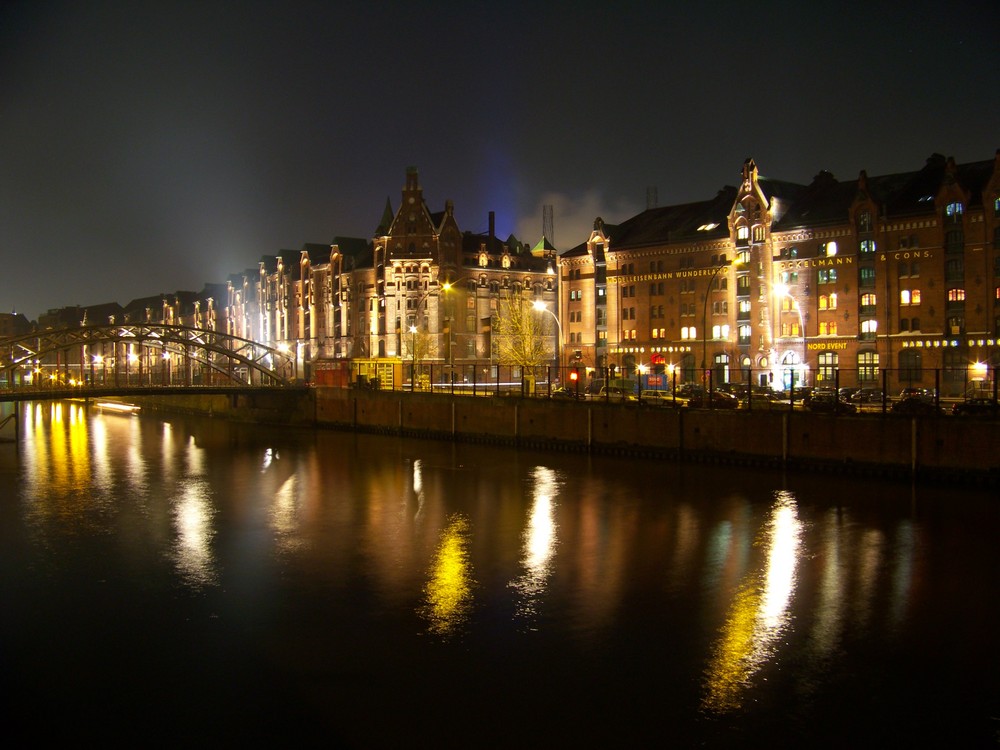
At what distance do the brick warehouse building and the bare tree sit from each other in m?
5.72

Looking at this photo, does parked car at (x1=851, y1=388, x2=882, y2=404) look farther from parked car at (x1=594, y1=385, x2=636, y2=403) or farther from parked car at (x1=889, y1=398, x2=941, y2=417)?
parked car at (x1=594, y1=385, x2=636, y2=403)

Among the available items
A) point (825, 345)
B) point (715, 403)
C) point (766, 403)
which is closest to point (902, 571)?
point (766, 403)

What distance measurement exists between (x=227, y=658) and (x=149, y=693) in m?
1.76

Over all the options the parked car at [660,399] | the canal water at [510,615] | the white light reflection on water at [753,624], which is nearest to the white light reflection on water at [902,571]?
the canal water at [510,615]

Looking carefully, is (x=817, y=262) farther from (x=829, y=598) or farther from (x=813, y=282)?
(x=829, y=598)

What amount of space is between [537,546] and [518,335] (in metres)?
47.6

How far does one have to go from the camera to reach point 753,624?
1880 cm

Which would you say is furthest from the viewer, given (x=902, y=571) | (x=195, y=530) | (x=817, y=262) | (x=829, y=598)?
(x=817, y=262)

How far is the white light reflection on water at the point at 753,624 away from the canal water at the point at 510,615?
0.08 metres

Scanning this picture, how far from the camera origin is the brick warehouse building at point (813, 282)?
63312mm

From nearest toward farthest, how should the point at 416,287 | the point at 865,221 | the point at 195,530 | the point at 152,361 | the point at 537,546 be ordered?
the point at 537,546 < the point at 195,530 < the point at 865,221 < the point at 416,287 < the point at 152,361

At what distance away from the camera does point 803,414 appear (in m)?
37.9

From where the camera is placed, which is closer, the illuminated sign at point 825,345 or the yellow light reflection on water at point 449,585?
the yellow light reflection on water at point 449,585

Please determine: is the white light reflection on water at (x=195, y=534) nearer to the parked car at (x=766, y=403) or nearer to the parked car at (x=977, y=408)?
the parked car at (x=766, y=403)
